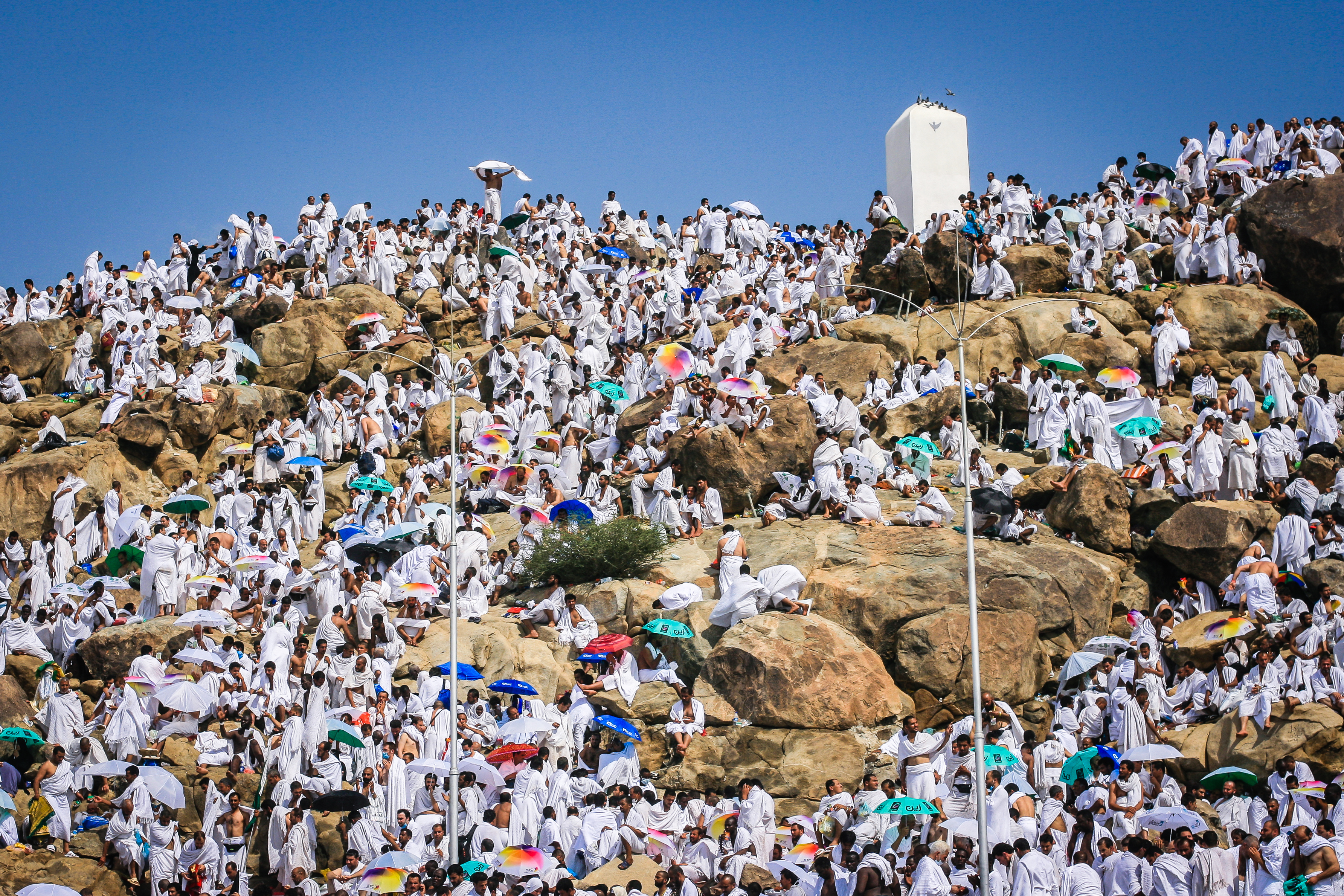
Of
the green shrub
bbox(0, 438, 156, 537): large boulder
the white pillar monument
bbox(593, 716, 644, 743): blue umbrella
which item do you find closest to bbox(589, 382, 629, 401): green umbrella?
the green shrub

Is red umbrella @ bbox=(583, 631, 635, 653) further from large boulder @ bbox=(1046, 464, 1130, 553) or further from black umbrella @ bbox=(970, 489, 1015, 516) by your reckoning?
large boulder @ bbox=(1046, 464, 1130, 553)

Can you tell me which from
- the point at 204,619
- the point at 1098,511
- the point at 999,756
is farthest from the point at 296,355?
the point at 999,756

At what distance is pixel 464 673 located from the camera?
17766 mm

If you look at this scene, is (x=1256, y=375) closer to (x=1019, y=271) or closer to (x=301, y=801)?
(x=1019, y=271)

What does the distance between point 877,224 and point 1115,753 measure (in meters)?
18.6

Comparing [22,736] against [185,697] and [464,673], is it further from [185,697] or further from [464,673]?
[464,673]

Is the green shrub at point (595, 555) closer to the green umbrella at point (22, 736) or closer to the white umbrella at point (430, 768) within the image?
the white umbrella at point (430, 768)

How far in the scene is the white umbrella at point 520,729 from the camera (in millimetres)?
17141

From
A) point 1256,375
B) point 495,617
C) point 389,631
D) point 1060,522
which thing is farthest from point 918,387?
point 389,631

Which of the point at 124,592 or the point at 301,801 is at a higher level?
the point at 124,592

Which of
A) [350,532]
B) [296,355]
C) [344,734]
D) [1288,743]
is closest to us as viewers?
[1288,743]

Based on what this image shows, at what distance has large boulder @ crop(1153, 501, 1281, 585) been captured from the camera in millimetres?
20344

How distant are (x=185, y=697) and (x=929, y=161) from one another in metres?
25.6

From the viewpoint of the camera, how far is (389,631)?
62.2ft
